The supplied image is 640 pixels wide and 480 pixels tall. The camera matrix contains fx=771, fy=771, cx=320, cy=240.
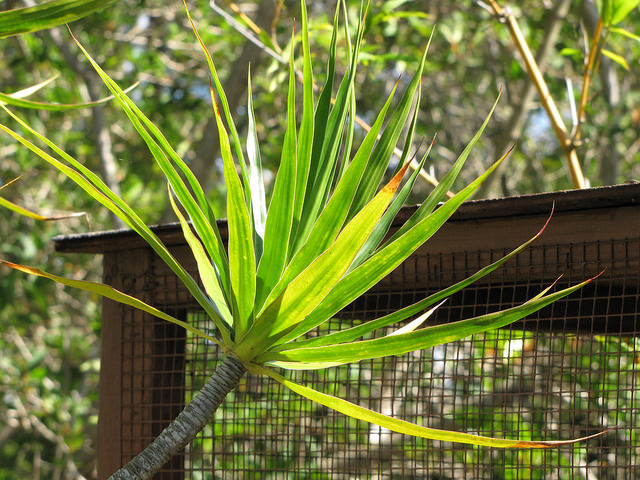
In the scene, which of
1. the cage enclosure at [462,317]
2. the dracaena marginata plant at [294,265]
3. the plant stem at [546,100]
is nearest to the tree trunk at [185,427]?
the dracaena marginata plant at [294,265]

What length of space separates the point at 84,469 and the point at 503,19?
11.3ft

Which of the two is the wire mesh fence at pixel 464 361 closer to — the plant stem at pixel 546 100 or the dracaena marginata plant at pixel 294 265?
the dracaena marginata plant at pixel 294 265

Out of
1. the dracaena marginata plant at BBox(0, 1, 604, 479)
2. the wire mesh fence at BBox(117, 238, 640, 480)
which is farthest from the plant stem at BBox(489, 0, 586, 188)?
the dracaena marginata plant at BBox(0, 1, 604, 479)

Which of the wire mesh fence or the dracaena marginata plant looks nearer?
the dracaena marginata plant

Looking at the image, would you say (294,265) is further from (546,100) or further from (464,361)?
(546,100)

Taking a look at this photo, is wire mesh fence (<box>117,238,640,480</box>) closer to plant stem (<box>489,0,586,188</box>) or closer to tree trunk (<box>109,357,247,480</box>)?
tree trunk (<box>109,357,247,480</box>)


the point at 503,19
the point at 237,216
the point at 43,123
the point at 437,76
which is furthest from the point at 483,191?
the point at 43,123

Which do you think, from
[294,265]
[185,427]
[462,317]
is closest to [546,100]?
[462,317]

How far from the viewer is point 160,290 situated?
1394 millimetres

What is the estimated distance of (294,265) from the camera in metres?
0.84

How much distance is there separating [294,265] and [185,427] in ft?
0.69

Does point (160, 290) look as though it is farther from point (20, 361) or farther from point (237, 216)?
point (20, 361)

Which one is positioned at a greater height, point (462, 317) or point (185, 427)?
point (462, 317)

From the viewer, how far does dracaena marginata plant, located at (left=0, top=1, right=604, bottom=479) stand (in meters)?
0.77
